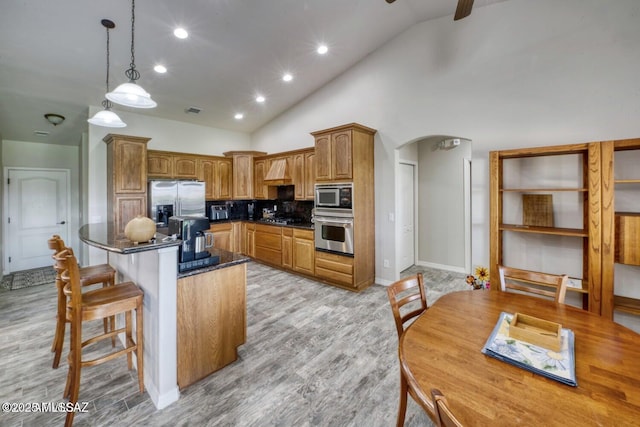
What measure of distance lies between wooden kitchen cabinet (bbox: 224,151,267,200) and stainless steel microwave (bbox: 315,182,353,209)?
2.35 meters

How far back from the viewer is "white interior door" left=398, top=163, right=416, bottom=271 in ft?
16.9

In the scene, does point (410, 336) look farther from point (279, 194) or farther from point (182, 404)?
point (279, 194)

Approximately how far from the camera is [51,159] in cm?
585

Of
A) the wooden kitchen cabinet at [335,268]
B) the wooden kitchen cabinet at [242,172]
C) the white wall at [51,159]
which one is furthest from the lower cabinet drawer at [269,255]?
the white wall at [51,159]

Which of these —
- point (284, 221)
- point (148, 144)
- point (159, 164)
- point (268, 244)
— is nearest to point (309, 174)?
point (284, 221)

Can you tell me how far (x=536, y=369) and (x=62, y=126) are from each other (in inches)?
282

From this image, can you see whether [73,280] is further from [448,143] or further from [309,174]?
[448,143]

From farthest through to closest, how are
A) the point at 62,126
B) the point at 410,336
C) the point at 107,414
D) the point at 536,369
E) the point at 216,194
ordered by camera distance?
1. the point at 216,194
2. the point at 62,126
3. the point at 107,414
4. the point at 410,336
5. the point at 536,369

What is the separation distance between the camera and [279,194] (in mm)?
6207

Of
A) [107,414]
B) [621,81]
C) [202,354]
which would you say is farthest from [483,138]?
[107,414]

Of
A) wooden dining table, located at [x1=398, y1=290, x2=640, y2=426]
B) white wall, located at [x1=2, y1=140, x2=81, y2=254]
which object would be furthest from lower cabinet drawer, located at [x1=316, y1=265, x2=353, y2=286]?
white wall, located at [x1=2, y1=140, x2=81, y2=254]

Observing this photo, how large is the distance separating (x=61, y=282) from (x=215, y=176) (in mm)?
4057

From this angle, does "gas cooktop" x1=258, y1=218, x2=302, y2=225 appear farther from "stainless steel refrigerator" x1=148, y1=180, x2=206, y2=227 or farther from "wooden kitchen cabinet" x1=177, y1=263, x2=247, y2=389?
"wooden kitchen cabinet" x1=177, y1=263, x2=247, y2=389

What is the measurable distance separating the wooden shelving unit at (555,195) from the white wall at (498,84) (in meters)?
0.23
